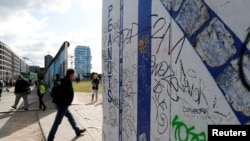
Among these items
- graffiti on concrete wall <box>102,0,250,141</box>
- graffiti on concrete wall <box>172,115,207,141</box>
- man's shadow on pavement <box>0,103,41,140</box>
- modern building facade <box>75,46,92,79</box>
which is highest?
modern building facade <box>75,46,92,79</box>

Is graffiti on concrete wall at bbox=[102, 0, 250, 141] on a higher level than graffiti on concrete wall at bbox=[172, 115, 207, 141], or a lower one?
higher

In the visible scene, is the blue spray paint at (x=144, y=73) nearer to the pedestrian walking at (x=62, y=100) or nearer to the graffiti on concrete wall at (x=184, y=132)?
the graffiti on concrete wall at (x=184, y=132)

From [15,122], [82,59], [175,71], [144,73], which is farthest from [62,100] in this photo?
[82,59]

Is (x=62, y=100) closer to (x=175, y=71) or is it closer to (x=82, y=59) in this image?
(x=175, y=71)

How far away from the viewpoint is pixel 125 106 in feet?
16.4

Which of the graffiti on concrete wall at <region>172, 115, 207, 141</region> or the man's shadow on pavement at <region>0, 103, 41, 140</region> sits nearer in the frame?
the graffiti on concrete wall at <region>172, 115, 207, 141</region>

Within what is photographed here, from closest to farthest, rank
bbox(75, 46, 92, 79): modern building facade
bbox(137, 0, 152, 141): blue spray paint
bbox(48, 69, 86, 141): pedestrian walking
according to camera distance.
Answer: bbox(137, 0, 152, 141): blue spray paint
bbox(48, 69, 86, 141): pedestrian walking
bbox(75, 46, 92, 79): modern building facade

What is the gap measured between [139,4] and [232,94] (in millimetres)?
2330

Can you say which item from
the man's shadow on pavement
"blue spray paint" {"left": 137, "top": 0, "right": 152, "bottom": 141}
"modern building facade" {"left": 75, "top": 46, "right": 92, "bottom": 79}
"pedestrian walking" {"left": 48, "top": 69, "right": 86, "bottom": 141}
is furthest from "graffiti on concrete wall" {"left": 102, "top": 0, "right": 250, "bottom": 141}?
"modern building facade" {"left": 75, "top": 46, "right": 92, "bottom": 79}

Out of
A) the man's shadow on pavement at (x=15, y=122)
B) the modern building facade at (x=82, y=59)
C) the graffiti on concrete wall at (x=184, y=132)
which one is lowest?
the man's shadow on pavement at (x=15, y=122)

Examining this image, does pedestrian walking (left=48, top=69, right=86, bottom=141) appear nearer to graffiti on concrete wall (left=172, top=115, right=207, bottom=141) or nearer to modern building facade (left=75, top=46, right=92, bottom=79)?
graffiti on concrete wall (left=172, top=115, right=207, bottom=141)

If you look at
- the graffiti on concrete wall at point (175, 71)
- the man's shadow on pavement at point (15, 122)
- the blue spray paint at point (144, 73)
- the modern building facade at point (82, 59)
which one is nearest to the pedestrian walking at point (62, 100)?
the graffiti on concrete wall at point (175, 71)

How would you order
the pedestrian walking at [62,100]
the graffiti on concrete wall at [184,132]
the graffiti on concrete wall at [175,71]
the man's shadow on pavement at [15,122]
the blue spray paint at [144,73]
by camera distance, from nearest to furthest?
the graffiti on concrete wall at [175,71] → the graffiti on concrete wall at [184,132] → the blue spray paint at [144,73] → the pedestrian walking at [62,100] → the man's shadow on pavement at [15,122]

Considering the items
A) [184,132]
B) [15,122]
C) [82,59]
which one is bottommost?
[15,122]
